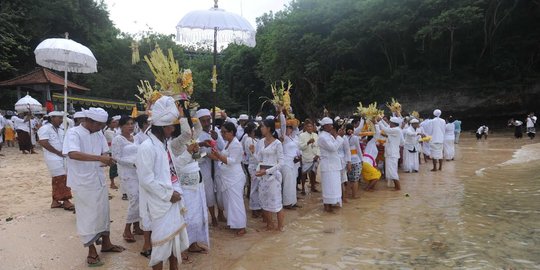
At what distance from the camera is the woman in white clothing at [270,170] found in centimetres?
634

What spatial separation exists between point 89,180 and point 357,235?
4.09 metres

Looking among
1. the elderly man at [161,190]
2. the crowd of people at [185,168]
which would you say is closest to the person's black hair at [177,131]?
the crowd of people at [185,168]

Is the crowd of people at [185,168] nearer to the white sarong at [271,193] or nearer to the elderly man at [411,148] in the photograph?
the white sarong at [271,193]

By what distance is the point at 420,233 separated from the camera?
6.28 metres

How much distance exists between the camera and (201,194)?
17.2 ft

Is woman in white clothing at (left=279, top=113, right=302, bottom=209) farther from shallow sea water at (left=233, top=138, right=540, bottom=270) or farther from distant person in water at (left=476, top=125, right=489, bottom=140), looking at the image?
distant person in water at (left=476, top=125, right=489, bottom=140)

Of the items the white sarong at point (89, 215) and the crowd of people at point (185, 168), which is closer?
the crowd of people at point (185, 168)

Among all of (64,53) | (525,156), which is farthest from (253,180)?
(525,156)

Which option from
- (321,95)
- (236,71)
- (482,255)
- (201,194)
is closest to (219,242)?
A: (201,194)

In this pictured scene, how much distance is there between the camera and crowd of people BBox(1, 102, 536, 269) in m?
3.93

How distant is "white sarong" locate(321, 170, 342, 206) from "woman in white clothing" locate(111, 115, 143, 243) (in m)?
3.55

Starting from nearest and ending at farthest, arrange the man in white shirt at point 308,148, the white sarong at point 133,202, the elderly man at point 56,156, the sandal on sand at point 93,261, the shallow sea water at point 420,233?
the sandal on sand at point 93,261
the shallow sea water at point 420,233
the white sarong at point 133,202
the elderly man at point 56,156
the man in white shirt at point 308,148

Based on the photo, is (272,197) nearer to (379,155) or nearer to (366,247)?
(366,247)

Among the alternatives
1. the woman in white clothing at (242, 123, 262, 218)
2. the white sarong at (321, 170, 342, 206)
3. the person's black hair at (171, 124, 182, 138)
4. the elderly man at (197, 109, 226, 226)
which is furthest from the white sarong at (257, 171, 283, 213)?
the person's black hair at (171, 124, 182, 138)
